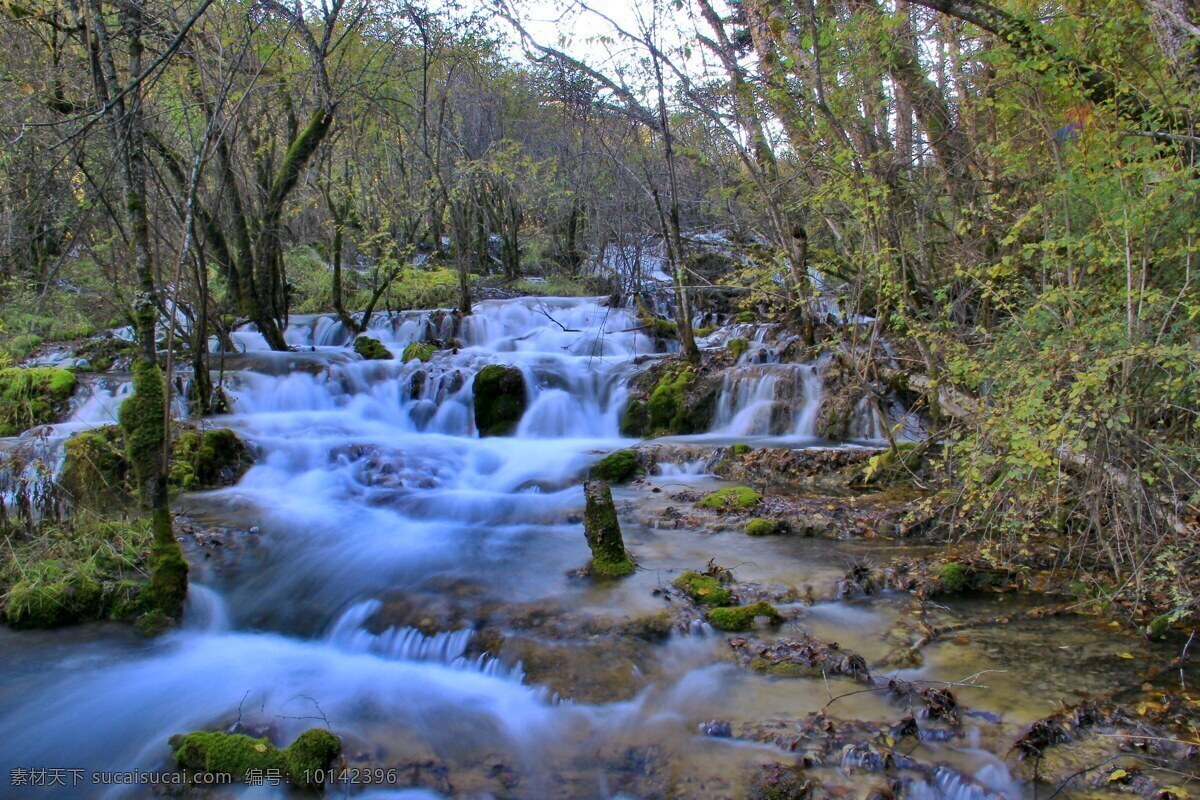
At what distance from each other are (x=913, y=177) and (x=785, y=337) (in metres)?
3.93

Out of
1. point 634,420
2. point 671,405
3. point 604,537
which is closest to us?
point 604,537

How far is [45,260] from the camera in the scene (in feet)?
37.8

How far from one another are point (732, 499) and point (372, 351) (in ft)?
30.3

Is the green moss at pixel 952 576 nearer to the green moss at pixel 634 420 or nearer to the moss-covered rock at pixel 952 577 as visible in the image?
the moss-covered rock at pixel 952 577

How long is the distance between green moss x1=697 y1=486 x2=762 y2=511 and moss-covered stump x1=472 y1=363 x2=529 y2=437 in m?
4.96

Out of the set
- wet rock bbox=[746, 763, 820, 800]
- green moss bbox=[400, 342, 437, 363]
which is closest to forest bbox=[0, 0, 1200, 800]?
wet rock bbox=[746, 763, 820, 800]

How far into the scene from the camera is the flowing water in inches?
151

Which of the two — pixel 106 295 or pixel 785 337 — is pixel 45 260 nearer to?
pixel 106 295

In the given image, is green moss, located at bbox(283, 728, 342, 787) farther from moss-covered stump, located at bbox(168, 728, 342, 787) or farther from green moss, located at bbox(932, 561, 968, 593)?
green moss, located at bbox(932, 561, 968, 593)

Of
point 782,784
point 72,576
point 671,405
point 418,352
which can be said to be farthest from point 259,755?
point 418,352

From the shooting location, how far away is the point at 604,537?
20.2 feet

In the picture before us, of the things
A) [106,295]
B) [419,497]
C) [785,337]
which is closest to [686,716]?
[419,497]

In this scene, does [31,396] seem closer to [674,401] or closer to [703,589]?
[674,401]

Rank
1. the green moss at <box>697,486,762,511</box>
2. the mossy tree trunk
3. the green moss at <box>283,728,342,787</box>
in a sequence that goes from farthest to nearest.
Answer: the green moss at <box>697,486,762,511</box>, the mossy tree trunk, the green moss at <box>283,728,342,787</box>
